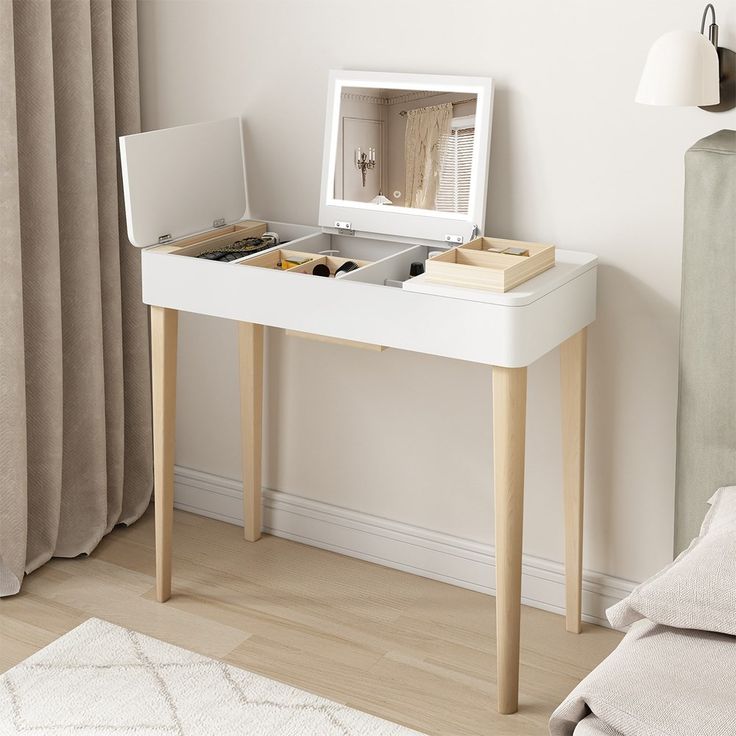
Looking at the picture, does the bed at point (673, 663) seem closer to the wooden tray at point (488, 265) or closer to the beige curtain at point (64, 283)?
the wooden tray at point (488, 265)

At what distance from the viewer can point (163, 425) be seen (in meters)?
2.29

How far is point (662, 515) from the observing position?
217 centimetres

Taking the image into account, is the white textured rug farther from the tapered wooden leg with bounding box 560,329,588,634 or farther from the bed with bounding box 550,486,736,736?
the bed with bounding box 550,486,736,736

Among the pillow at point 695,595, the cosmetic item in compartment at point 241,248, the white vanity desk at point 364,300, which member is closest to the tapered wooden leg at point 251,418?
the white vanity desk at point 364,300

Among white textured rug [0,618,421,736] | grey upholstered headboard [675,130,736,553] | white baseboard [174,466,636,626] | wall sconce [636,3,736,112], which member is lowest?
white textured rug [0,618,421,736]

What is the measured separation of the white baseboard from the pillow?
0.83 meters

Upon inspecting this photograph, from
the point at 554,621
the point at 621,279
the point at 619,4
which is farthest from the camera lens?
the point at 554,621

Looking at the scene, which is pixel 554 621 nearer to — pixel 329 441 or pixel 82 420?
pixel 329 441

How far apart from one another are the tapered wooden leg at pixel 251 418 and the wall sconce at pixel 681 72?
115 centimetres

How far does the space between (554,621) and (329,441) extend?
70 cm

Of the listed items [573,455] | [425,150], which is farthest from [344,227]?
[573,455]

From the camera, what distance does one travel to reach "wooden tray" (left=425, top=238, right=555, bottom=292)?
1833 millimetres

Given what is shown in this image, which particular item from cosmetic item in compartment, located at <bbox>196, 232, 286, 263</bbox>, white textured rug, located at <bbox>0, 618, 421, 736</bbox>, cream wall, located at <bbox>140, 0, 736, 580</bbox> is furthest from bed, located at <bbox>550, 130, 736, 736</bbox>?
cosmetic item in compartment, located at <bbox>196, 232, 286, 263</bbox>

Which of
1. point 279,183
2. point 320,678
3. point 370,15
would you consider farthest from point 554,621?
point 370,15
